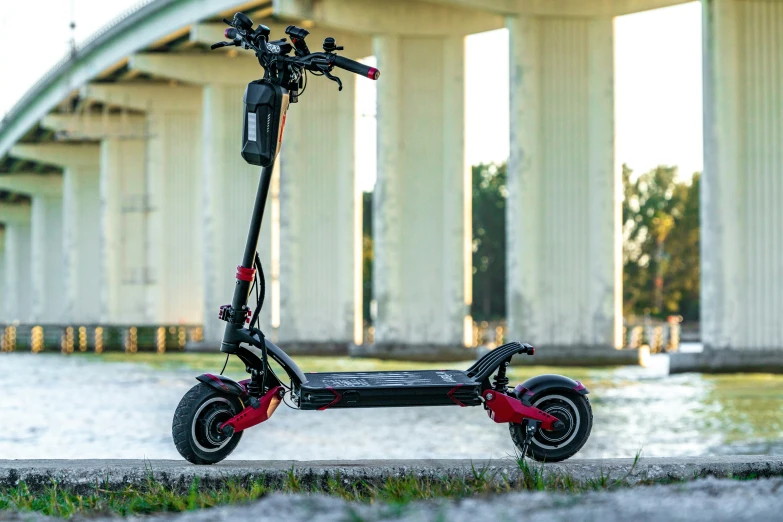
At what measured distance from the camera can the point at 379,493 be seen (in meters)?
6.91

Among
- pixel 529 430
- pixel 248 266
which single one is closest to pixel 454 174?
pixel 248 266

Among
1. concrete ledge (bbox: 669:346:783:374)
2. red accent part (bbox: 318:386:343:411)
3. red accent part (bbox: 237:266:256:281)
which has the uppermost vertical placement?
red accent part (bbox: 237:266:256:281)

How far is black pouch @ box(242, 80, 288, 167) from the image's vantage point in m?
7.87

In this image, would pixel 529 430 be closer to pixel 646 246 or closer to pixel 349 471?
pixel 349 471

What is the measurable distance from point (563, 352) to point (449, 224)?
6.50 m

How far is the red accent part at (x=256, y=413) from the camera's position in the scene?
25.4 ft

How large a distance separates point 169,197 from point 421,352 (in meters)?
22.4

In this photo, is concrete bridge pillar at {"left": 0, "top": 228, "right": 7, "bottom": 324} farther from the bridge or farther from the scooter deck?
the scooter deck

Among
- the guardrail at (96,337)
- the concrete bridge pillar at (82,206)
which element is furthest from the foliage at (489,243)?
the guardrail at (96,337)

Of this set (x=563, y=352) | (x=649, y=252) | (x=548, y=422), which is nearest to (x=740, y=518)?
(x=548, y=422)

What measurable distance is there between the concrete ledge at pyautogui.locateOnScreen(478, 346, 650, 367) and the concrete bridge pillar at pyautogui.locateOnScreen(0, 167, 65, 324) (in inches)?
1878

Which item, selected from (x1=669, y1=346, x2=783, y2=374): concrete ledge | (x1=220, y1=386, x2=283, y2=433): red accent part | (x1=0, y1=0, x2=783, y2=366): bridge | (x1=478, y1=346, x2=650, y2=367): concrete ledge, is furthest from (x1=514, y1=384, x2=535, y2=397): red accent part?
(x1=478, y1=346, x2=650, y2=367): concrete ledge

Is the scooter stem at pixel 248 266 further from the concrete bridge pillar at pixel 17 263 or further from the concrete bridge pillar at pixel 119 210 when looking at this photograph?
the concrete bridge pillar at pixel 17 263

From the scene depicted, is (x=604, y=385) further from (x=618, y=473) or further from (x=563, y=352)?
(x=618, y=473)
